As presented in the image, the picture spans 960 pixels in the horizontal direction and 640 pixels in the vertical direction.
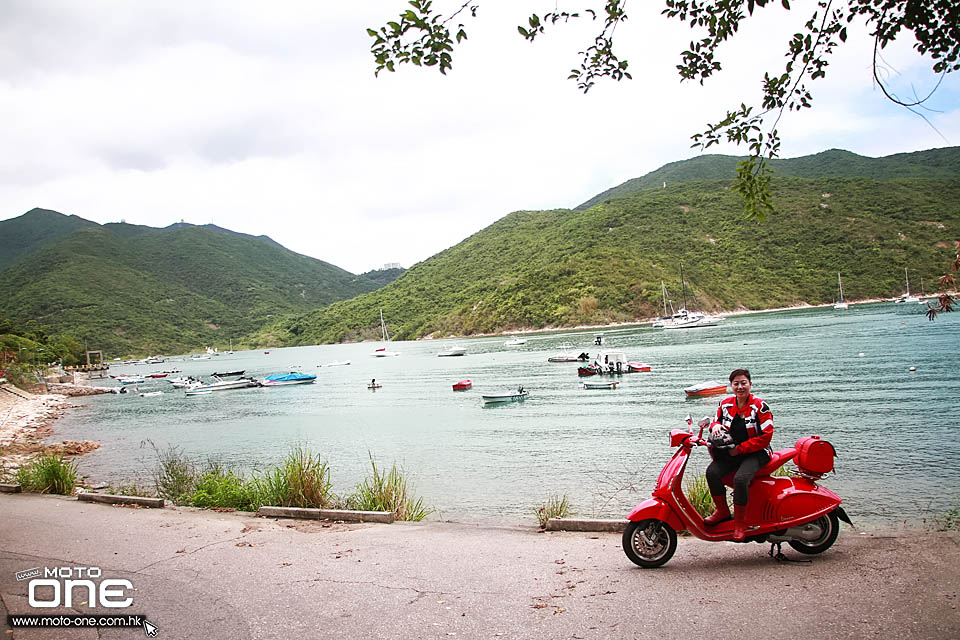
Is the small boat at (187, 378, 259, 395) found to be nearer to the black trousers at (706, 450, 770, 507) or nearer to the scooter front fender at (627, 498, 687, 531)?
the scooter front fender at (627, 498, 687, 531)

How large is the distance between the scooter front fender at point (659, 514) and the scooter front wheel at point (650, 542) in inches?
1.5

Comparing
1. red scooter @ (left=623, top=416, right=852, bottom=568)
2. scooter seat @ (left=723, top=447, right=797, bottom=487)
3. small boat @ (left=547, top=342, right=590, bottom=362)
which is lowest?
small boat @ (left=547, top=342, right=590, bottom=362)

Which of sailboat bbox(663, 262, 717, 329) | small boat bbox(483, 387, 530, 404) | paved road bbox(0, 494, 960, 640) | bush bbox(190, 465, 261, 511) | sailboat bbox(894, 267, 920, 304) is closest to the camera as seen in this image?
paved road bbox(0, 494, 960, 640)

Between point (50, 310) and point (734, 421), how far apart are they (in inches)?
6552

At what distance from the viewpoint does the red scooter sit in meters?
5.15

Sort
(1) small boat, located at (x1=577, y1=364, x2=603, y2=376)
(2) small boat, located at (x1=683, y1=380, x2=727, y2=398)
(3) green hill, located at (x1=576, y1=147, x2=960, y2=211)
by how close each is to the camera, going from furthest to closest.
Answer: (3) green hill, located at (x1=576, y1=147, x2=960, y2=211) → (1) small boat, located at (x1=577, y1=364, x2=603, y2=376) → (2) small boat, located at (x1=683, y1=380, x2=727, y2=398)

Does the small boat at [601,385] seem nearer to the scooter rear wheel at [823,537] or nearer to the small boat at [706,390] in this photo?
the small boat at [706,390]

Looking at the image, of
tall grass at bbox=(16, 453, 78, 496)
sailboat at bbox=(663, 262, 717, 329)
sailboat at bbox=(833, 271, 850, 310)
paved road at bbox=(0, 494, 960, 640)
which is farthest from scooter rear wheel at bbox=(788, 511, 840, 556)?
sailboat at bbox=(833, 271, 850, 310)

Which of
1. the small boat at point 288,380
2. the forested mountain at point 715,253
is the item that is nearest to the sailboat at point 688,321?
the forested mountain at point 715,253

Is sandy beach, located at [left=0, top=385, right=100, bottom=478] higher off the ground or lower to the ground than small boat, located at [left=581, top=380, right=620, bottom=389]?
higher

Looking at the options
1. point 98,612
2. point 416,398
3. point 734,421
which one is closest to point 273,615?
point 98,612

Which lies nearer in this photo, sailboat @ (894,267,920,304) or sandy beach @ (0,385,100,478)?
sandy beach @ (0,385,100,478)

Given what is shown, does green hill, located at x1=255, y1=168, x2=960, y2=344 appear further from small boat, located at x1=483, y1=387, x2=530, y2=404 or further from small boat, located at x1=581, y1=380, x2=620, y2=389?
small boat, located at x1=483, y1=387, x2=530, y2=404

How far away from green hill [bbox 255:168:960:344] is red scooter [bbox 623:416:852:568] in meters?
101
